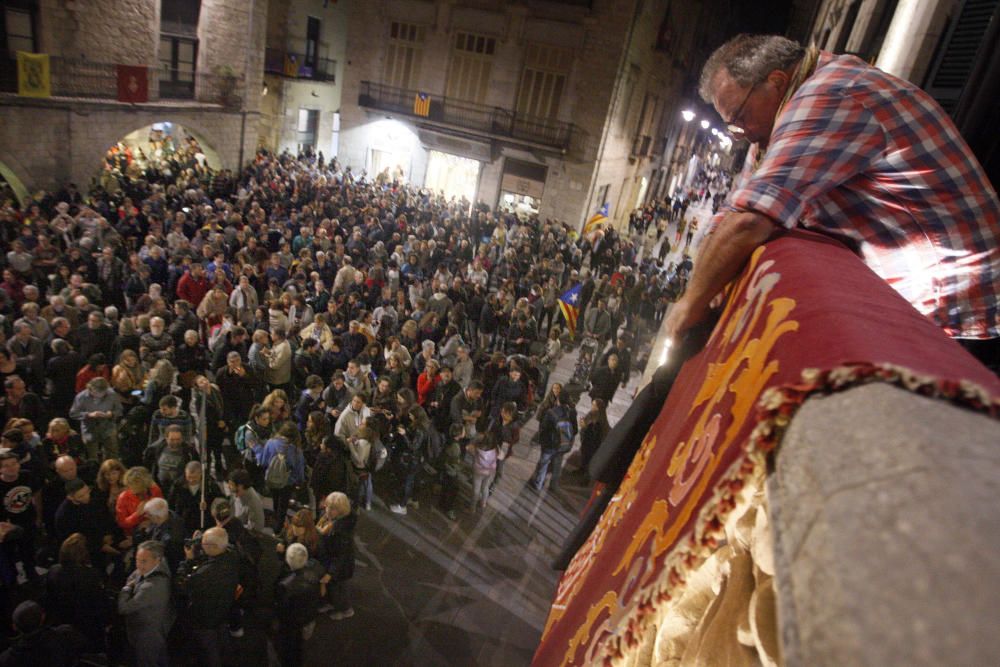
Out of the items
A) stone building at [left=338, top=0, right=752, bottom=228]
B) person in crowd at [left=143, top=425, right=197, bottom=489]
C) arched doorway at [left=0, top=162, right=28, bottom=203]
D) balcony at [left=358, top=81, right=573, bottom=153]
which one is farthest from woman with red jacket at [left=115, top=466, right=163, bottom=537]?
balcony at [left=358, top=81, right=573, bottom=153]

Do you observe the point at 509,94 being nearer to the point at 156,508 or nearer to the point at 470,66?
the point at 470,66

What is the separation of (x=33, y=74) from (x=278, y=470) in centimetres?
1519

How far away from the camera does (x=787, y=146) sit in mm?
1378

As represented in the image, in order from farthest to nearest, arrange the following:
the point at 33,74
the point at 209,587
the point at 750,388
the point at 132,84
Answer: the point at 132,84 < the point at 33,74 < the point at 209,587 < the point at 750,388

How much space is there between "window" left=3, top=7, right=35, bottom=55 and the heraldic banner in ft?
66.7

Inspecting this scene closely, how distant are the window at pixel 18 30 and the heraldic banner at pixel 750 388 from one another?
66.7 ft

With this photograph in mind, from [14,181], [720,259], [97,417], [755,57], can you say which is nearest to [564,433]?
[97,417]

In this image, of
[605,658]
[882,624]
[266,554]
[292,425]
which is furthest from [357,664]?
[882,624]

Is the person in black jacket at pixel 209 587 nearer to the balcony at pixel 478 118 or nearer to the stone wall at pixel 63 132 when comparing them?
the stone wall at pixel 63 132

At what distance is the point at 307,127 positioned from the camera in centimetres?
2952

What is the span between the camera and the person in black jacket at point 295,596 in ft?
17.4

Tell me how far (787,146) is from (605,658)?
122 centimetres

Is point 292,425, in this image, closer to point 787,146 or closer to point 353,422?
point 353,422

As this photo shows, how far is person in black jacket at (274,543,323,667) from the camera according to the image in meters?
5.29
